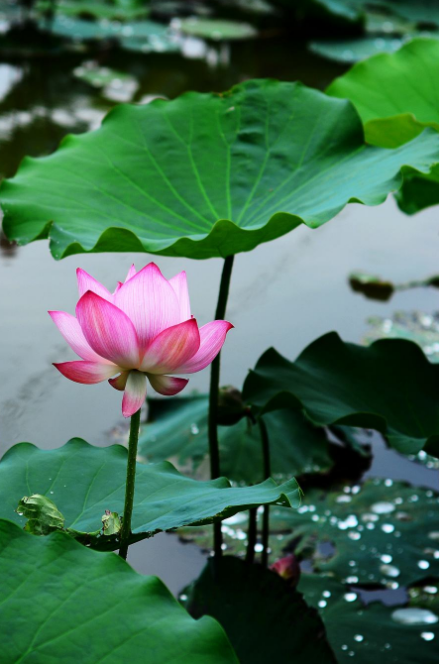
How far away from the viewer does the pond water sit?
147 centimetres

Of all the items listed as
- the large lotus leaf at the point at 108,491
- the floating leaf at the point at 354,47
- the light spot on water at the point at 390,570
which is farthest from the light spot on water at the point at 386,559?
the floating leaf at the point at 354,47

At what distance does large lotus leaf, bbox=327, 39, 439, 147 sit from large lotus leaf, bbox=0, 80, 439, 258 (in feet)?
0.74

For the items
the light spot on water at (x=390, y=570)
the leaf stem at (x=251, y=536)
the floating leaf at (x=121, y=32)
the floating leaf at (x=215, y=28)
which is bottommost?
the light spot on water at (x=390, y=570)

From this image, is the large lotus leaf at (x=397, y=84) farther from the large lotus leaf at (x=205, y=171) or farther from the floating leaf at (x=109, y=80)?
the floating leaf at (x=109, y=80)

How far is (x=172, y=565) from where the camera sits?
121 cm

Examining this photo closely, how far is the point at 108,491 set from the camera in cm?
84

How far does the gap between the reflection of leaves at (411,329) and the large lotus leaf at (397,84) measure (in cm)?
53

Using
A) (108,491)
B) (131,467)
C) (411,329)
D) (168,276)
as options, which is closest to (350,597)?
(108,491)

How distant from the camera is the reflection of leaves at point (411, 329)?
183cm

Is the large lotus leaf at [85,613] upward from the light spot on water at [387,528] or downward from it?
upward

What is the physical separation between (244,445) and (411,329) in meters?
0.66

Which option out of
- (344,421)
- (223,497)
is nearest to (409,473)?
(344,421)

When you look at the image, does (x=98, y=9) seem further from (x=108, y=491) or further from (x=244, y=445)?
(x=108, y=491)

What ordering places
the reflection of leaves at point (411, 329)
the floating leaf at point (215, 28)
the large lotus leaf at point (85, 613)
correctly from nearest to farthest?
the large lotus leaf at point (85, 613), the reflection of leaves at point (411, 329), the floating leaf at point (215, 28)
